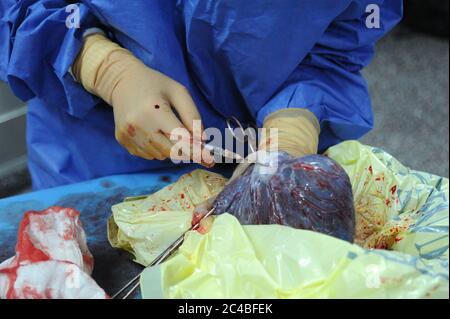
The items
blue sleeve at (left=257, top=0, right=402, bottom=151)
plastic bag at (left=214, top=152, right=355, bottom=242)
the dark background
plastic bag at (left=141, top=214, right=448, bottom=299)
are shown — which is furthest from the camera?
the dark background

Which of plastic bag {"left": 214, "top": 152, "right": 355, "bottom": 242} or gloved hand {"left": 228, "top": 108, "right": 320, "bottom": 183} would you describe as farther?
gloved hand {"left": 228, "top": 108, "right": 320, "bottom": 183}

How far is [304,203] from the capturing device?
68 cm

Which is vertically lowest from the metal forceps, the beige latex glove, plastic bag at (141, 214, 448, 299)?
the metal forceps

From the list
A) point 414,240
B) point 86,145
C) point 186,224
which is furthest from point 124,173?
point 414,240

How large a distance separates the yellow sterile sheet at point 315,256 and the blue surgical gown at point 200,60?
227 mm

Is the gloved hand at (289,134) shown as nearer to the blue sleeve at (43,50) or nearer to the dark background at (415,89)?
the blue sleeve at (43,50)

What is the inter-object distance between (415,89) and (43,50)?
5.03ft

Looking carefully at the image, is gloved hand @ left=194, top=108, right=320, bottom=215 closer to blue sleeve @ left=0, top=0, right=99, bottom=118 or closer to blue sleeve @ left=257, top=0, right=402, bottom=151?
blue sleeve @ left=257, top=0, right=402, bottom=151

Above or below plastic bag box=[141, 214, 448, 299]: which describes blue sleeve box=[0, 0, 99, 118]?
above

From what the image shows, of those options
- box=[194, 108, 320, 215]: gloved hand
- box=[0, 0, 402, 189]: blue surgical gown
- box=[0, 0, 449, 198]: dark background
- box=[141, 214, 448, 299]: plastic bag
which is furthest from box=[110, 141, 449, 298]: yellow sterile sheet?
box=[0, 0, 449, 198]: dark background

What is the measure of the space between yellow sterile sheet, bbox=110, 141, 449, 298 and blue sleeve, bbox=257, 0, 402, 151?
20 cm

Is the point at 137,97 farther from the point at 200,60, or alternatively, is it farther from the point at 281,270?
the point at 281,270

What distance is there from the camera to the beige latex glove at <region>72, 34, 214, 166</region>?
80cm

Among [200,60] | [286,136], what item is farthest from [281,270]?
[200,60]
